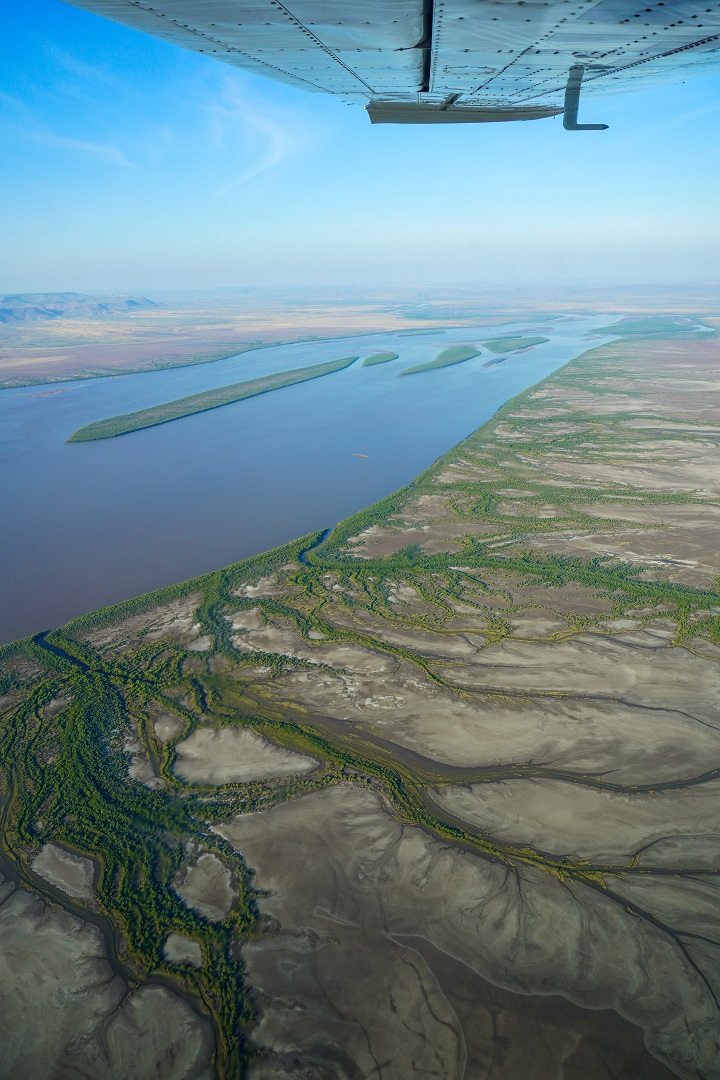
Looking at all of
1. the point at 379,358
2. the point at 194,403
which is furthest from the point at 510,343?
the point at 194,403

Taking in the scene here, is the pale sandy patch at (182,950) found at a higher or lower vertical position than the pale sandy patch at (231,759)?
lower

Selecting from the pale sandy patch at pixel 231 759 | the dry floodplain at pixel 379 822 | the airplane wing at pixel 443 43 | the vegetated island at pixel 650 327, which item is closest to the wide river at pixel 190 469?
the dry floodplain at pixel 379 822

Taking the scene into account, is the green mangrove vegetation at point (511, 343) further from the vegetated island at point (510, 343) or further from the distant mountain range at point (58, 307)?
the distant mountain range at point (58, 307)

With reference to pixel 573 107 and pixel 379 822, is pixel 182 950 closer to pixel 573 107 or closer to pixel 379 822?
pixel 379 822

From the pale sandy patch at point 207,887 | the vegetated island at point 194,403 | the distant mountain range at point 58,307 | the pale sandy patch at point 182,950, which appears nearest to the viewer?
the pale sandy patch at point 182,950

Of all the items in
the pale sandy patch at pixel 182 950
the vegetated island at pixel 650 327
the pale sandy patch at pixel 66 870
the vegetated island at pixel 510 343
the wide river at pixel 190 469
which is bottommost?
the pale sandy patch at pixel 182 950

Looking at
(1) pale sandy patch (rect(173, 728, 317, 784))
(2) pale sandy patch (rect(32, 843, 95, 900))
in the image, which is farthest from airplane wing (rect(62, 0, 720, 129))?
(2) pale sandy patch (rect(32, 843, 95, 900))
